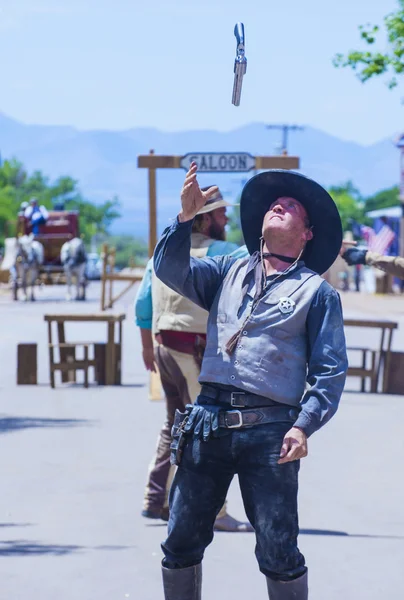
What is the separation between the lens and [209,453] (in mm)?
5188

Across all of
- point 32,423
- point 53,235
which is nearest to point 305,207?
point 32,423

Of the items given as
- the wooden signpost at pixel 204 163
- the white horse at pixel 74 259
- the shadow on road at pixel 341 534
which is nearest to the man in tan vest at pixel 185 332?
the shadow on road at pixel 341 534

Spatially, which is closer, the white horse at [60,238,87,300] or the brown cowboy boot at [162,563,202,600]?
the brown cowboy boot at [162,563,202,600]

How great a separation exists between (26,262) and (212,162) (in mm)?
29513

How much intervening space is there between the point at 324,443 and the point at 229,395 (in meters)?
6.20

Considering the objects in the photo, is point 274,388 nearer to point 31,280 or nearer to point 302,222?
point 302,222

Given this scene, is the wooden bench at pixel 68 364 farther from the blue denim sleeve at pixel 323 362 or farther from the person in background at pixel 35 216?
the person in background at pixel 35 216

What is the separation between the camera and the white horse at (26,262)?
139 ft

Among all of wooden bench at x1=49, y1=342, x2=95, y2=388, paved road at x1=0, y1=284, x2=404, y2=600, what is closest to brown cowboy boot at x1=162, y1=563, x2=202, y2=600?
paved road at x1=0, y1=284, x2=404, y2=600

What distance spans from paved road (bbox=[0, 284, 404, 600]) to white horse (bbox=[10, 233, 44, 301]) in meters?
28.3

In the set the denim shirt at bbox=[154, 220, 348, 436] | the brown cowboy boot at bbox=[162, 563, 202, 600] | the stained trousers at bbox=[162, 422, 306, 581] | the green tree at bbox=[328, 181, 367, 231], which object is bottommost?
the green tree at bbox=[328, 181, 367, 231]

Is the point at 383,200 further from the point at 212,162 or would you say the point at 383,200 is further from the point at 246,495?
the point at 246,495

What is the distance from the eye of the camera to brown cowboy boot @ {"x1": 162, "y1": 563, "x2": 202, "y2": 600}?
206 inches

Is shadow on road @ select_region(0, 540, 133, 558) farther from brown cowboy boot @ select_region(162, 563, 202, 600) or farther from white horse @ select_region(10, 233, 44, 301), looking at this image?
white horse @ select_region(10, 233, 44, 301)
